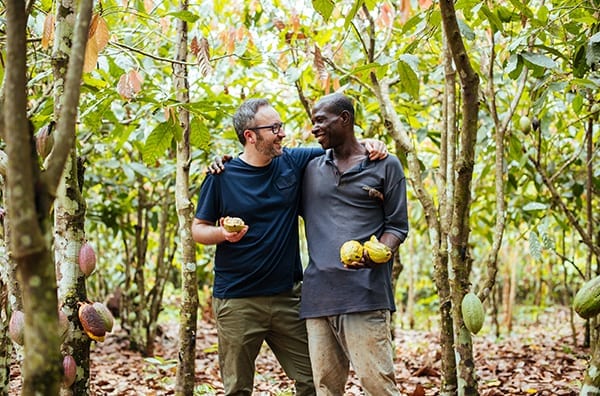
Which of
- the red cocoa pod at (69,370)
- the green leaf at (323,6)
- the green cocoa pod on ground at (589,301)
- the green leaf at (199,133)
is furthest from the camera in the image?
the green leaf at (199,133)

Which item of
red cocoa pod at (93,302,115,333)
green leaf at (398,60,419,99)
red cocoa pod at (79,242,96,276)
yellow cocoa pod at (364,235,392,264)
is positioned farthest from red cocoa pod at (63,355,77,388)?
green leaf at (398,60,419,99)

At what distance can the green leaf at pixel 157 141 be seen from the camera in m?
2.61

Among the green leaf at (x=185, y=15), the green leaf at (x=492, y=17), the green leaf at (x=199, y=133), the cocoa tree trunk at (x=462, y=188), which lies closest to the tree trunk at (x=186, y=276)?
the green leaf at (x=199, y=133)

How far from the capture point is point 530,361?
183 inches

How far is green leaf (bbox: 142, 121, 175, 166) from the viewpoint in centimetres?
261

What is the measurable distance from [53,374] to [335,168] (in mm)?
1697

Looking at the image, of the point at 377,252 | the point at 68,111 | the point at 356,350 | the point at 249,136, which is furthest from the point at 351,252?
the point at 68,111

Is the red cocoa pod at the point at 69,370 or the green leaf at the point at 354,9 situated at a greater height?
the green leaf at the point at 354,9

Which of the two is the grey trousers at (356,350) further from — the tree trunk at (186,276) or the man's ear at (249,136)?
the man's ear at (249,136)

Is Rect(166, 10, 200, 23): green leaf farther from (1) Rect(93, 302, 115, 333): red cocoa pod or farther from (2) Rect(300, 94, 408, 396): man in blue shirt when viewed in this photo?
(1) Rect(93, 302, 115, 333): red cocoa pod

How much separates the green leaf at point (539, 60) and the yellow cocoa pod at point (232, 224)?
1.26 m

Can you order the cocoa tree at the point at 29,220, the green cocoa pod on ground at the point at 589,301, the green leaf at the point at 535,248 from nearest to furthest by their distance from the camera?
the cocoa tree at the point at 29,220 < the green cocoa pod on ground at the point at 589,301 < the green leaf at the point at 535,248

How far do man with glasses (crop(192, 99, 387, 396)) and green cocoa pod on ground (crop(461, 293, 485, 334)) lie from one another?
2.25 ft

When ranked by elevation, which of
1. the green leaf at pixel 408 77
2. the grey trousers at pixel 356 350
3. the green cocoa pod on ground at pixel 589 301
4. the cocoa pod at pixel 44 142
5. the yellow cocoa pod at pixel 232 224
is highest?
the green leaf at pixel 408 77
